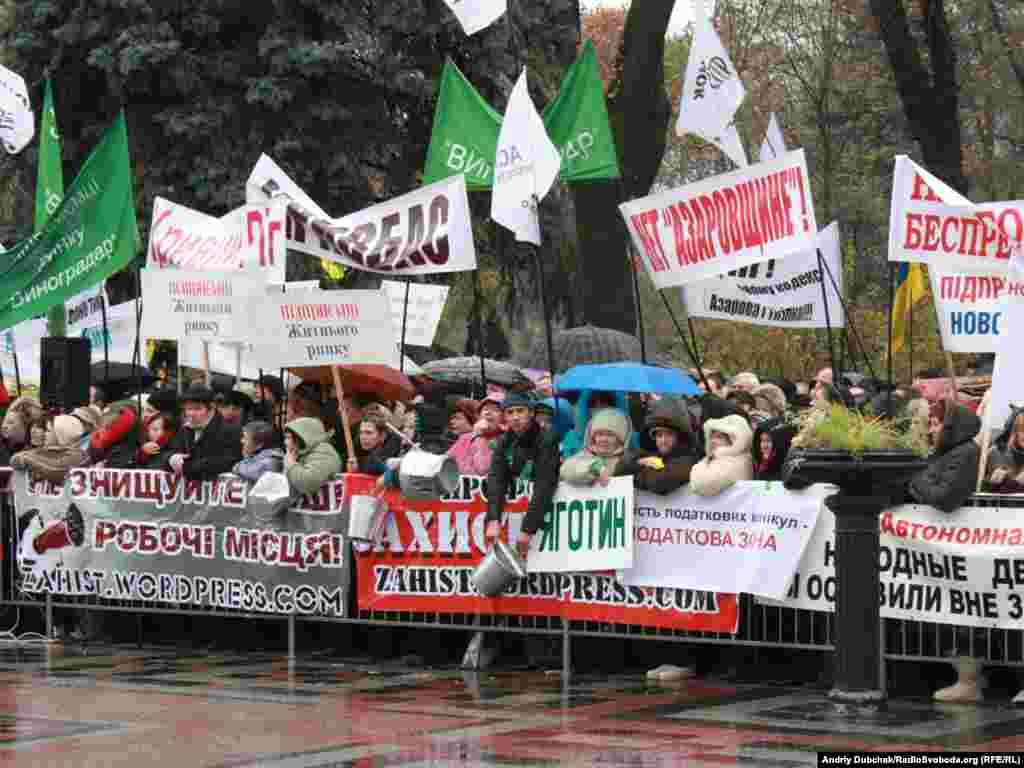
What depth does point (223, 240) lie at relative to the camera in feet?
57.6

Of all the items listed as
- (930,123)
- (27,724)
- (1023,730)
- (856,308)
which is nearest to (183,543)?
(27,724)

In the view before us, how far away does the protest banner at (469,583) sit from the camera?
13758mm

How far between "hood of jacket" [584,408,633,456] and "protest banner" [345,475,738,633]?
0.56 m

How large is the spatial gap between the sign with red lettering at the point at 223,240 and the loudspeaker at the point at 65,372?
A: 1.62m

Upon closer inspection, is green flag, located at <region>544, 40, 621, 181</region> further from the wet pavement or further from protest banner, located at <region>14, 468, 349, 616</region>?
the wet pavement

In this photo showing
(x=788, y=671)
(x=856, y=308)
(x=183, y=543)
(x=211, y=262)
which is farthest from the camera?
(x=856, y=308)

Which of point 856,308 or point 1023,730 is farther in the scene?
point 856,308

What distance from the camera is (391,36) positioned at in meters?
31.5

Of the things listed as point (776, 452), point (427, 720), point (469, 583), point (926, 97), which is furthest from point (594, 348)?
point (926, 97)

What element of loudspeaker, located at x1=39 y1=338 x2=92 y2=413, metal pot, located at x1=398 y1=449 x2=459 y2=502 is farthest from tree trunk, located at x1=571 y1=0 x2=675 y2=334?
metal pot, located at x1=398 y1=449 x2=459 y2=502

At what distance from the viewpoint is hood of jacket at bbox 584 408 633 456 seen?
46.1ft

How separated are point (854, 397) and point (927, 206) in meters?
4.14

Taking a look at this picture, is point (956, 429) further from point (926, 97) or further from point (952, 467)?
point (926, 97)

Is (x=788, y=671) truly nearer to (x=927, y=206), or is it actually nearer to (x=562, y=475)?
(x=562, y=475)
